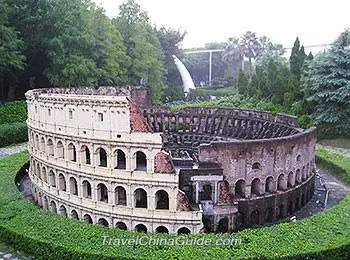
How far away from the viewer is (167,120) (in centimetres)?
5528

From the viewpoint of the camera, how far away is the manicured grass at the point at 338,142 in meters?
54.4

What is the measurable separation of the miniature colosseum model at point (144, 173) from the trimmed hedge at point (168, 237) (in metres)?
3.48

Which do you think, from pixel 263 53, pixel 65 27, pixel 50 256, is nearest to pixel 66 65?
pixel 65 27

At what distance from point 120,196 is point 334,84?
3472 cm

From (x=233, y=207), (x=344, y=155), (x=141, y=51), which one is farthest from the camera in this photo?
(x=141, y=51)

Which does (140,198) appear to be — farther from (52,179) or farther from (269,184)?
(269,184)

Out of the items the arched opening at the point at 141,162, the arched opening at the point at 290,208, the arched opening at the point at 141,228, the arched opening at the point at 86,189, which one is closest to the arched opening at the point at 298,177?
the arched opening at the point at 290,208

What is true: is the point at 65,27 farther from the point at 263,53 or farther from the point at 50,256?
the point at 263,53

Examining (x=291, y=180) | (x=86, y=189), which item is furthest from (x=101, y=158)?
(x=291, y=180)

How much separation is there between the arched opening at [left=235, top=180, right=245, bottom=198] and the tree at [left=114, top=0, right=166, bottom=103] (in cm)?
4861

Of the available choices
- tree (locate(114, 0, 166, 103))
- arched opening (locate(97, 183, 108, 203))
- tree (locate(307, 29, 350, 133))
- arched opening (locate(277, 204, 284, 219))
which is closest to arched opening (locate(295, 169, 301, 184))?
arched opening (locate(277, 204, 284, 219))

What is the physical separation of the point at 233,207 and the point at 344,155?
2629cm

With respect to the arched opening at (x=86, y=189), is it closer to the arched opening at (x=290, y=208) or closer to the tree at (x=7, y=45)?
the arched opening at (x=290, y=208)

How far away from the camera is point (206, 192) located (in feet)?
95.9
